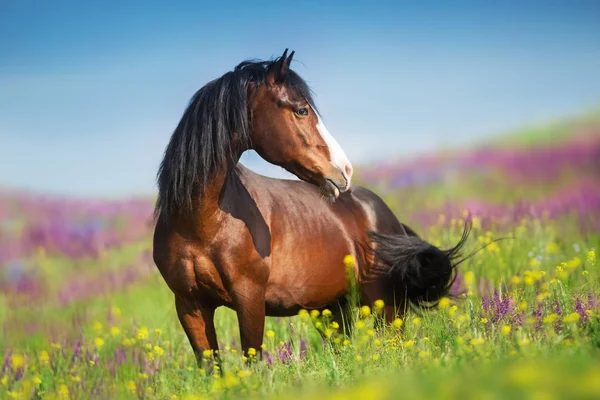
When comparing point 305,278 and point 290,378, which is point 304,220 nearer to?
point 305,278

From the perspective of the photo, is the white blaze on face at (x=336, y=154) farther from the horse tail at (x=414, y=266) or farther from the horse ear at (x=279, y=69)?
the horse tail at (x=414, y=266)

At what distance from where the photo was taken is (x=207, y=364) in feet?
15.0

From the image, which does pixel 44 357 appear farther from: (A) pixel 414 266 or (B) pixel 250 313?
(A) pixel 414 266

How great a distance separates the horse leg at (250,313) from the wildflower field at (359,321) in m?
0.15

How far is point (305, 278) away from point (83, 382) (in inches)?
76.3

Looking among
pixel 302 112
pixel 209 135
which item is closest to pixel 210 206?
pixel 209 135

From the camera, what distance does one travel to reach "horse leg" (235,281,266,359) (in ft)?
15.0

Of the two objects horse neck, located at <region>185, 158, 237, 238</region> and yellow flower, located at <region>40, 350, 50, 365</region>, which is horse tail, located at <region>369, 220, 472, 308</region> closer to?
horse neck, located at <region>185, 158, 237, 238</region>

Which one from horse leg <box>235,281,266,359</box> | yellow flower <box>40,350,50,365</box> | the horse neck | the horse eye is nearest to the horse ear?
the horse eye

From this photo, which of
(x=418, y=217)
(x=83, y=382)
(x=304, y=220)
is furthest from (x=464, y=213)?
(x=83, y=382)

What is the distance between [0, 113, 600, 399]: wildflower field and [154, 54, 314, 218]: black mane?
2.49 feet

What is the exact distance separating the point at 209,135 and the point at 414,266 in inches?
93.9

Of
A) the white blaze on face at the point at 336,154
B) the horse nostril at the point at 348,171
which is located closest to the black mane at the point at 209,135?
the white blaze on face at the point at 336,154

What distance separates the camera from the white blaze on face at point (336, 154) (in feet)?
14.5
